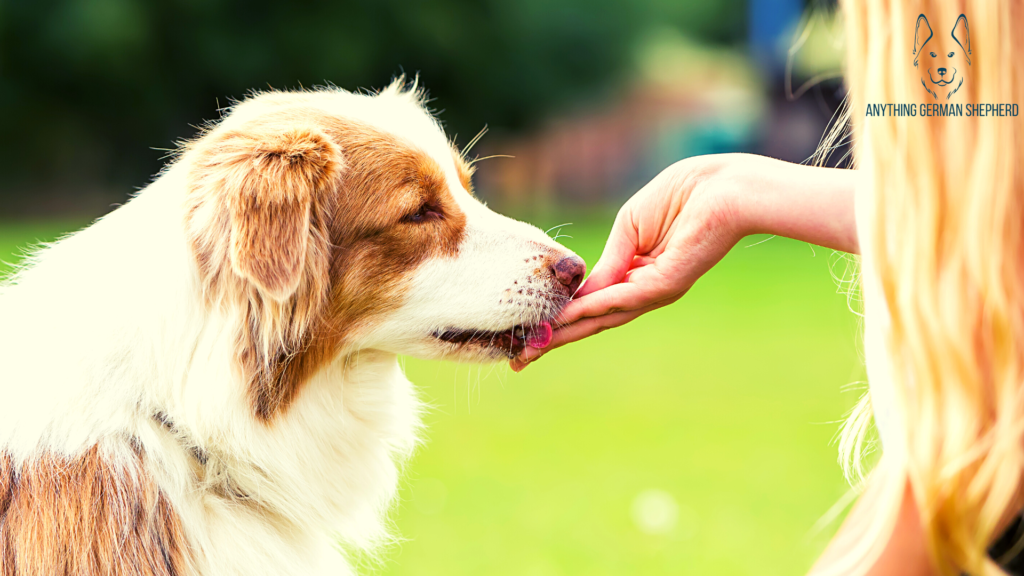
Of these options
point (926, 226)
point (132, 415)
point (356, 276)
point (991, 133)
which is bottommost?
point (132, 415)

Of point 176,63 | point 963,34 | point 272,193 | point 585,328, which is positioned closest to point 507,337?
point 585,328

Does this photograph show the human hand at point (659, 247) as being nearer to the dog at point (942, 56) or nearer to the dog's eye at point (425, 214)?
the dog's eye at point (425, 214)

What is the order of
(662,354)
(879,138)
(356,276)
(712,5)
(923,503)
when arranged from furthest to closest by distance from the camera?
(712,5), (662,354), (356,276), (879,138), (923,503)

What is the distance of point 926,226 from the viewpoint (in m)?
1.46

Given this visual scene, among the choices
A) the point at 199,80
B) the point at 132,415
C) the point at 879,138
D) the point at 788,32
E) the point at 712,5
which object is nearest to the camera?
the point at 879,138

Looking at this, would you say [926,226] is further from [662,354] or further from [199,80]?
[199,80]

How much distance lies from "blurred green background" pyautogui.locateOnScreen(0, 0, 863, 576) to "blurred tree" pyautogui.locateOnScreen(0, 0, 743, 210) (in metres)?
0.06

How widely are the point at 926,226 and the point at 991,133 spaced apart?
0.18m

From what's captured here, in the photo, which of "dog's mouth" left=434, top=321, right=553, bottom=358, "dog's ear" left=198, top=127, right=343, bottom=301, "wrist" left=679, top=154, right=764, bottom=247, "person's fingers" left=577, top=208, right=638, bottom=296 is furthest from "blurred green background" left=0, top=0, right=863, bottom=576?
"dog's ear" left=198, top=127, right=343, bottom=301

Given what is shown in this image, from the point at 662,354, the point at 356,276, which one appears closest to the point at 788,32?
the point at 662,354

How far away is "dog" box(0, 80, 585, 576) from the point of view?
7.33 ft

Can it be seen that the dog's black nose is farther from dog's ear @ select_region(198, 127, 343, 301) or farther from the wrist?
dog's ear @ select_region(198, 127, 343, 301)

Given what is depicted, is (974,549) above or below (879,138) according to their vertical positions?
below

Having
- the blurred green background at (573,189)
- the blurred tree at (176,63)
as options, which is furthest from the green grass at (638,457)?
the blurred tree at (176,63)
